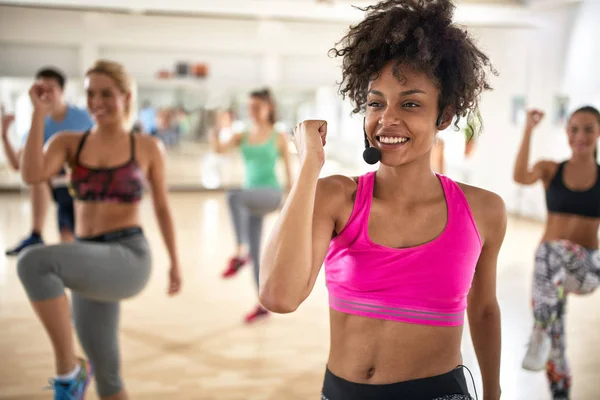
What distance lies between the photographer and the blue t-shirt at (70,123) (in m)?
4.21

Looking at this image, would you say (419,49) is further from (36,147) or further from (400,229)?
(36,147)

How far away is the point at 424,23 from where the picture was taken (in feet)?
4.35

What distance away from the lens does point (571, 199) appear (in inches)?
126

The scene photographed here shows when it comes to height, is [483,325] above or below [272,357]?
above

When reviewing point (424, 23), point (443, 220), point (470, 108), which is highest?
point (424, 23)

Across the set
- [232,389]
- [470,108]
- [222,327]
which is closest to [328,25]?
[222,327]

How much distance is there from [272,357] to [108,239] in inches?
62.5

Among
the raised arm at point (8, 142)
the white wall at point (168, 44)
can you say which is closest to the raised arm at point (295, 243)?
the raised arm at point (8, 142)

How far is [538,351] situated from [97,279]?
2.04 metres

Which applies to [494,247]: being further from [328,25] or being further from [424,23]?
[328,25]

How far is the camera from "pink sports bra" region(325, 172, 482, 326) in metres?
1.32

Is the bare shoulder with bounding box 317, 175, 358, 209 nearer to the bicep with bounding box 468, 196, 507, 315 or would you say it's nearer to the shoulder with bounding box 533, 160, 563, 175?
the bicep with bounding box 468, 196, 507, 315

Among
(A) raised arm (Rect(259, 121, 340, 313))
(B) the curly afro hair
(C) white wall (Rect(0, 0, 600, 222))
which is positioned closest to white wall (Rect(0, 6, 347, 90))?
(C) white wall (Rect(0, 0, 600, 222))

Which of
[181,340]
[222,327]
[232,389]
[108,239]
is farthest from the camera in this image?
[222,327]
